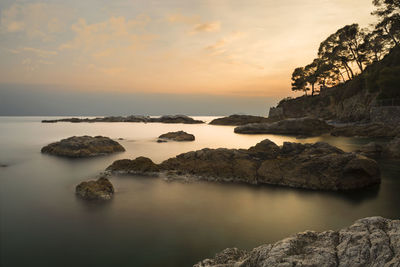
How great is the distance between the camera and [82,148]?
23016 millimetres

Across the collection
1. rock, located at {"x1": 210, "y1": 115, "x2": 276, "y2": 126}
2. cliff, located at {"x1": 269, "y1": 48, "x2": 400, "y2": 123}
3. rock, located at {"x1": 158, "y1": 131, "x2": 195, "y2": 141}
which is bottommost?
rock, located at {"x1": 158, "y1": 131, "x2": 195, "y2": 141}

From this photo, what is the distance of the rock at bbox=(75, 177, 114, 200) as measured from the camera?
1143cm

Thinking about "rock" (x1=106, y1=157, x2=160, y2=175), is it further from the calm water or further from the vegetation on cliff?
the vegetation on cliff

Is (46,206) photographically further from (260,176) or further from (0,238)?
(260,176)

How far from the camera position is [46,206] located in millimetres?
11078

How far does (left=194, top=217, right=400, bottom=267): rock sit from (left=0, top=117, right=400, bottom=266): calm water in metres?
3.23

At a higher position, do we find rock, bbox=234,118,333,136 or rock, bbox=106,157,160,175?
rock, bbox=234,118,333,136

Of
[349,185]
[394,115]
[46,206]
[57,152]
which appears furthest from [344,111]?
[46,206]

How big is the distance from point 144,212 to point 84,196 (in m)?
3.38

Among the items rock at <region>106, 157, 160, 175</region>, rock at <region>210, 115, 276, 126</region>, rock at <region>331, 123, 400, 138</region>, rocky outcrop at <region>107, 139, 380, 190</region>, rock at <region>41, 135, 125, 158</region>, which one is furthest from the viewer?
rock at <region>210, 115, 276, 126</region>

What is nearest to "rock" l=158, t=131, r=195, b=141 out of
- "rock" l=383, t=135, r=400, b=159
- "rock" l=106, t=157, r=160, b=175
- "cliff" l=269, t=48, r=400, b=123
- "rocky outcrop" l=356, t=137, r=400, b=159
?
"rock" l=106, t=157, r=160, b=175

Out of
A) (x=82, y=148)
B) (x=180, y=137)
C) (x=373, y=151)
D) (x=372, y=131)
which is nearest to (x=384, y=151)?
(x=373, y=151)

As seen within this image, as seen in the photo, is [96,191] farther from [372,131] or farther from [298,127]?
[298,127]

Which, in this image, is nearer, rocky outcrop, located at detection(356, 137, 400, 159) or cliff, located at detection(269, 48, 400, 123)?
rocky outcrop, located at detection(356, 137, 400, 159)
